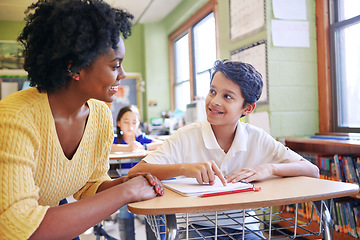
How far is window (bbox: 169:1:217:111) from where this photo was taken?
15.0 feet

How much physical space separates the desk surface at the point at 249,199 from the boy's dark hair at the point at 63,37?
0.43 metres

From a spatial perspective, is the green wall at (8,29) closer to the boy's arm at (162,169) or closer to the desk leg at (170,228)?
the boy's arm at (162,169)

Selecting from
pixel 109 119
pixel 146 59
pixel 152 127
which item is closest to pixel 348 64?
pixel 109 119

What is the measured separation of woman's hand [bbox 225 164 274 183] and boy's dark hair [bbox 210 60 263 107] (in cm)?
37

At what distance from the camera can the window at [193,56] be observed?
4.57m

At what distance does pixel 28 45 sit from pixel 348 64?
8.30ft

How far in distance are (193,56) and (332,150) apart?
305 centimetres

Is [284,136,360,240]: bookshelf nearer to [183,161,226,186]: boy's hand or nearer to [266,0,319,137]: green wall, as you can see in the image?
[266,0,319,137]: green wall

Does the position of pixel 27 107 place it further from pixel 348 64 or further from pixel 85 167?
pixel 348 64

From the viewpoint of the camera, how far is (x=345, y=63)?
2730 millimetres

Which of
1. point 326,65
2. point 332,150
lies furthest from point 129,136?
point 326,65

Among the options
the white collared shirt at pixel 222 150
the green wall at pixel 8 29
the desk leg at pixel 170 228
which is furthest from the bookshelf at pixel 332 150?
the green wall at pixel 8 29

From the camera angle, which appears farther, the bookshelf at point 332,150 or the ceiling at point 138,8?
the ceiling at point 138,8

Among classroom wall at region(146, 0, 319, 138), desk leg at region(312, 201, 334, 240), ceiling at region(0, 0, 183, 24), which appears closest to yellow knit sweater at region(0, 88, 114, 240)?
desk leg at region(312, 201, 334, 240)
